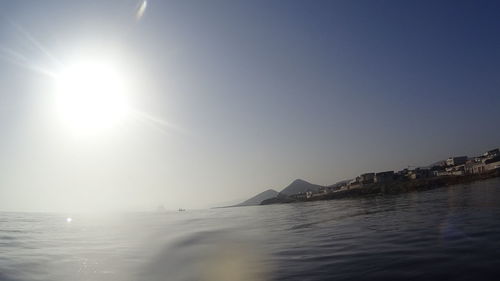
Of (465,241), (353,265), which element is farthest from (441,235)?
(353,265)

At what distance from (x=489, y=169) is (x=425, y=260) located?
484 feet

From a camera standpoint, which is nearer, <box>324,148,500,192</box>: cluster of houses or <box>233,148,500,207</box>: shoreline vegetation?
<box>233,148,500,207</box>: shoreline vegetation

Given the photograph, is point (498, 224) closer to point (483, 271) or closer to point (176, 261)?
point (483, 271)

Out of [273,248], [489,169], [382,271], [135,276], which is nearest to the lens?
[382,271]

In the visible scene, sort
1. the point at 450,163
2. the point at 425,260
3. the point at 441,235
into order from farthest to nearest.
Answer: the point at 450,163 < the point at 441,235 < the point at 425,260

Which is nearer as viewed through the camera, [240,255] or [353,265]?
[353,265]

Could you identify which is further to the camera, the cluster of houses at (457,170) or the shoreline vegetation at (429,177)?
the cluster of houses at (457,170)

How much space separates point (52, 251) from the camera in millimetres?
21141

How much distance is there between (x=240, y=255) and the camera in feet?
53.7

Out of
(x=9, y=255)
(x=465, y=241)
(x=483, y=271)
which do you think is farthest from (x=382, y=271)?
(x=9, y=255)

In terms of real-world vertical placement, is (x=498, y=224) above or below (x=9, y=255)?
below

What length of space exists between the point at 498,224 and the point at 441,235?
135 inches

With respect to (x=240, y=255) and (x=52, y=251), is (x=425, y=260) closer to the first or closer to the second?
(x=240, y=255)

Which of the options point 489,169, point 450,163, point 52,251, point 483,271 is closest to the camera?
point 483,271
